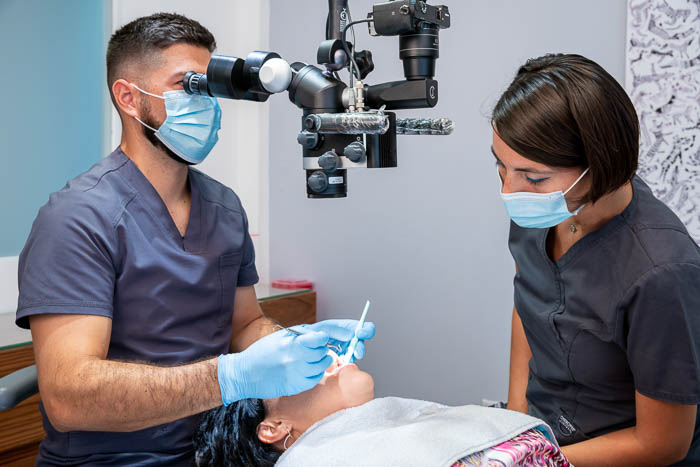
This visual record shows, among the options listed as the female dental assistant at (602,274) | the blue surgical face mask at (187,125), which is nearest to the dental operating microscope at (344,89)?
the female dental assistant at (602,274)

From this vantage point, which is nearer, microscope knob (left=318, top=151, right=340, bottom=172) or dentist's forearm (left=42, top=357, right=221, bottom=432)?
microscope knob (left=318, top=151, right=340, bottom=172)

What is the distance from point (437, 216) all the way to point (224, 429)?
1377mm

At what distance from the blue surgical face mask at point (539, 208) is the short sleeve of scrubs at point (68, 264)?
2.70ft

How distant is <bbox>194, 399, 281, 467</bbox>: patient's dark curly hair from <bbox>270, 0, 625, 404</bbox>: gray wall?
48.6 inches

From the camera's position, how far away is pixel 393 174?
2.49 m

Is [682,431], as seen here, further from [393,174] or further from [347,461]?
[393,174]

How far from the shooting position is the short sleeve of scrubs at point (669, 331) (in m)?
1.05

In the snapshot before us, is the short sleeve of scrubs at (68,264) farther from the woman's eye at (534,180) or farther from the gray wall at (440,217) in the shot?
the gray wall at (440,217)

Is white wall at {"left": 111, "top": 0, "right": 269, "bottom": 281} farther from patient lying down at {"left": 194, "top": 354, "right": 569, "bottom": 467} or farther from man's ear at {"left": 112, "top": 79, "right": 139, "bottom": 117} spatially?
patient lying down at {"left": 194, "top": 354, "right": 569, "bottom": 467}

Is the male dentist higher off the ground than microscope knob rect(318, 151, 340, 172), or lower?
lower

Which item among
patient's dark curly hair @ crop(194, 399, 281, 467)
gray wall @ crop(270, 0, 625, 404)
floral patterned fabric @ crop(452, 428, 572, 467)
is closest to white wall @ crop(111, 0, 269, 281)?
gray wall @ crop(270, 0, 625, 404)

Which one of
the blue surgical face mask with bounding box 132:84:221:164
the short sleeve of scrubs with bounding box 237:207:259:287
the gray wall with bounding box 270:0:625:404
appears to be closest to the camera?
the blue surgical face mask with bounding box 132:84:221:164

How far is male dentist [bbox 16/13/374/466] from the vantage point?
1.10 metres

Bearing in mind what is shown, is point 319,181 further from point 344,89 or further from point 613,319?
point 613,319
